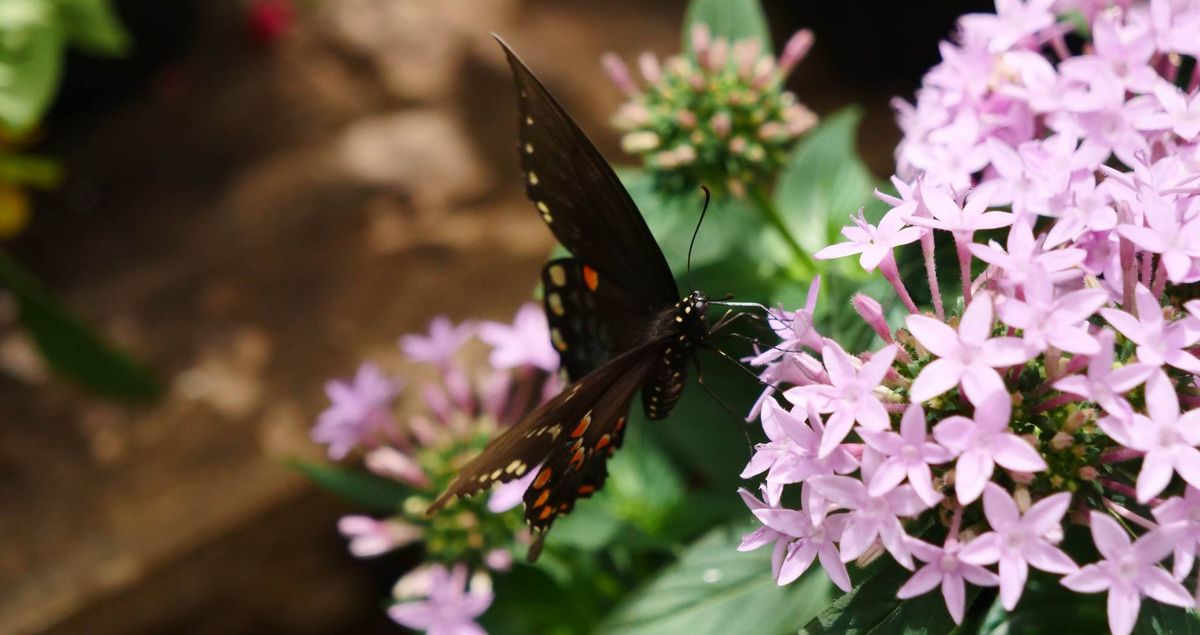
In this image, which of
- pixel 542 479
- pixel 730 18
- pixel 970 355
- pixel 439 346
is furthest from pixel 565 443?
pixel 730 18

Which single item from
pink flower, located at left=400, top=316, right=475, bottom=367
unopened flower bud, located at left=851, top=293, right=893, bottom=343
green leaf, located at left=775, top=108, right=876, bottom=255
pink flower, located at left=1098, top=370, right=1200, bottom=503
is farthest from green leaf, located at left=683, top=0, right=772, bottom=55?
pink flower, located at left=1098, top=370, right=1200, bottom=503

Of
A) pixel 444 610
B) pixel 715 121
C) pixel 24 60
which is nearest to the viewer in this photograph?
pixel 715 121

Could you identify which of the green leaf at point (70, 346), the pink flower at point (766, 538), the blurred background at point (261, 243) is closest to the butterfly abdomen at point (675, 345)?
the pink flower at point (766, 538)

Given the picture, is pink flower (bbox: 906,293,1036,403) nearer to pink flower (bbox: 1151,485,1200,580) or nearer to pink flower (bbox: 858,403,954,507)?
pink flower (bbox: 858,403,954,507)

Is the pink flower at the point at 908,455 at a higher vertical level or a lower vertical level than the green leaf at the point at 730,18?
lower

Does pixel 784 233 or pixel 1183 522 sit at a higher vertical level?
pixel 784 233

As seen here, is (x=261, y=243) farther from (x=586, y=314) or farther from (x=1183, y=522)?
(x=1183, y=522)

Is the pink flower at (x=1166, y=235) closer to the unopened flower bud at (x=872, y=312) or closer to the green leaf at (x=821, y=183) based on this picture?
the unopened flower bud at (x=872, y=312)
